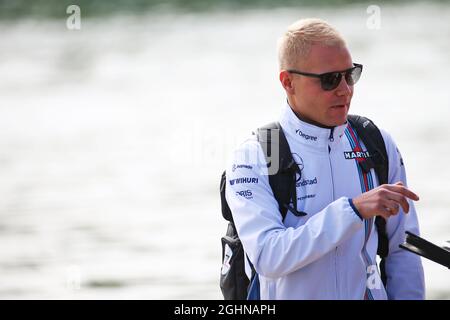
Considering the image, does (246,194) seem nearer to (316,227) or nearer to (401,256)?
(316,227)

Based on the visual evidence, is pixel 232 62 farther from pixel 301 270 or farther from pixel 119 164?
pixel 301 270

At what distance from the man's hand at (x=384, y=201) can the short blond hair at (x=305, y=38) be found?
65cm

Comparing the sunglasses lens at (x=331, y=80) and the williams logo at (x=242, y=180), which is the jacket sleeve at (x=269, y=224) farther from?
the sunglasses lens at (x=331, y=80)

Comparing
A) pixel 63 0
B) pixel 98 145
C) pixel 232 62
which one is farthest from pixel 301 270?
pixel 63 0

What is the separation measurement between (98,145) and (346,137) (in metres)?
11.0

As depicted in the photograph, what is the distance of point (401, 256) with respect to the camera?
4547mm

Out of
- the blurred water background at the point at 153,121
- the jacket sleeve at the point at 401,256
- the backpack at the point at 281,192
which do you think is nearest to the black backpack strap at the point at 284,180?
the backpack at the point at 281,192

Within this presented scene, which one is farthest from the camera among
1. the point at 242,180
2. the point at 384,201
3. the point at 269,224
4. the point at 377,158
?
the point at 377,158

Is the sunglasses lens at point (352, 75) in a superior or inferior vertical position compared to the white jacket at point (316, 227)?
superior

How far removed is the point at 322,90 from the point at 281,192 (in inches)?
16.8

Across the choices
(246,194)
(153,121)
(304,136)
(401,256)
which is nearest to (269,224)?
(246,194)

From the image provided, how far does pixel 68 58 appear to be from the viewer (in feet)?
74.8

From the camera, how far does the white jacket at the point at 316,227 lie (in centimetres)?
418

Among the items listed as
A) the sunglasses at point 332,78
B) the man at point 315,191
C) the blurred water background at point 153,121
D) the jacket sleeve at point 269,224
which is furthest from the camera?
the blurred water background at point 153,121
